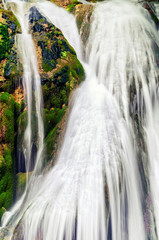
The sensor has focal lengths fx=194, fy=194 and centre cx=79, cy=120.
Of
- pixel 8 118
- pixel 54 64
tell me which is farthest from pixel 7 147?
pixel 54 64

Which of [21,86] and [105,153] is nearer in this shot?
[105,153]

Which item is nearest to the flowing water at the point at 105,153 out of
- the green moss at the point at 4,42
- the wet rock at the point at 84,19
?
the green moss at the point at 4,42

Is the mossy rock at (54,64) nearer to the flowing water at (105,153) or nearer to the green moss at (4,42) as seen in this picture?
the flowing water at (105,153)

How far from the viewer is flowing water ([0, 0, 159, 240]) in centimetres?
421

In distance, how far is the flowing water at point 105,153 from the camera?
4211 mm

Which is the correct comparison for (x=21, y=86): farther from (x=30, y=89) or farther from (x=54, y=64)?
(x=54, y=64)

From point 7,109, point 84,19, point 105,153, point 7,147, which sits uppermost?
point 84,19

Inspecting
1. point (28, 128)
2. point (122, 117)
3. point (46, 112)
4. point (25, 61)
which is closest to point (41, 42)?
point (25, 61)

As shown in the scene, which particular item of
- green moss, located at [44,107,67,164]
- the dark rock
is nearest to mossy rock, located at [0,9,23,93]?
the dark rock

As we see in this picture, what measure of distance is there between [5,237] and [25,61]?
5.27 metres

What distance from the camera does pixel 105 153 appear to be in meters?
5.12

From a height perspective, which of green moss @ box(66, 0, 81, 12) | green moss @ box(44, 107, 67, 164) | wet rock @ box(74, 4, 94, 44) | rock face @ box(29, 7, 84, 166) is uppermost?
green moss @ box(66, 0, 81, 12)

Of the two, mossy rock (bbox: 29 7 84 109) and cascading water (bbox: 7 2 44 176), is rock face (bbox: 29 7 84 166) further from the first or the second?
cascading water (bbox: 7 2 44 176)

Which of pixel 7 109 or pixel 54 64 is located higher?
pixel 54 64
